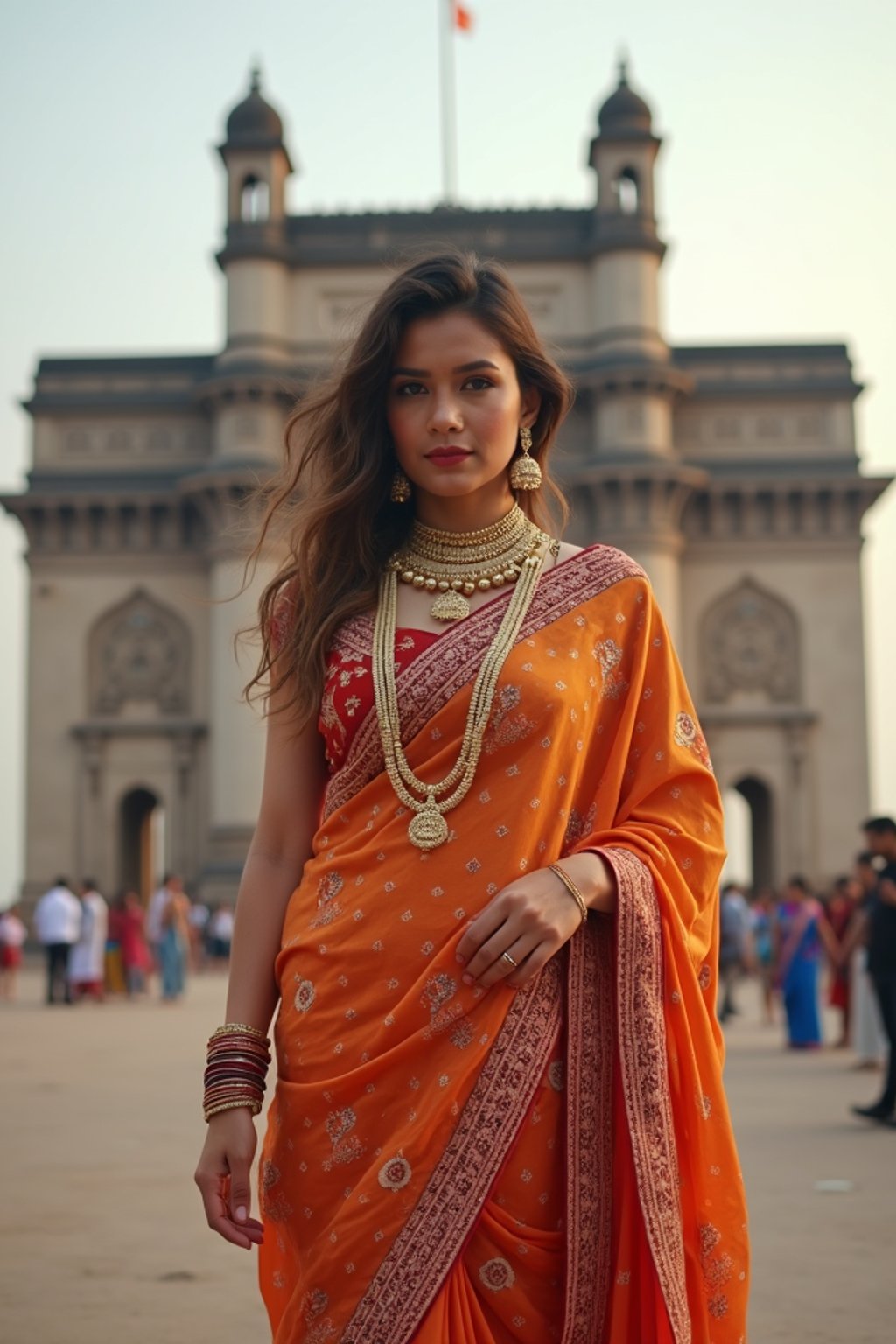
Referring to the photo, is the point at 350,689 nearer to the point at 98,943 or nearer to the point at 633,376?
the point at 98,943

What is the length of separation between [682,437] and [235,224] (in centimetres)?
995

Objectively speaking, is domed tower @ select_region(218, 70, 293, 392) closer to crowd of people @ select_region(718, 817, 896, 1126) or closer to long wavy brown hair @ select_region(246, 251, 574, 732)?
crowd of people @ select_region(718, 817, 896, 1126)

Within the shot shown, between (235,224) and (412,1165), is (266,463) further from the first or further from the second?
(412,1165)

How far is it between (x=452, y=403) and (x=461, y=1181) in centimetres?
109

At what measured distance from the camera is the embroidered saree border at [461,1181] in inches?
80.9

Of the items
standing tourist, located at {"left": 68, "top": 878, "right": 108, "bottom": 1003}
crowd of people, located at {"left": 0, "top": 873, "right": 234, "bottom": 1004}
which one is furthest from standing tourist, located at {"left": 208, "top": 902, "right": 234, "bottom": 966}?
standing tourist, located at {"left": 68, "top": 878, "right": 108, "bottom": 1003}

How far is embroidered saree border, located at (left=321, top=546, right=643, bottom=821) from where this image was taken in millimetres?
2316

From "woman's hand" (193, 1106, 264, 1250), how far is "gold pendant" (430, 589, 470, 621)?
78cm

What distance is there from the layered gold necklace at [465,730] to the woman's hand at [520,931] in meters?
0.16

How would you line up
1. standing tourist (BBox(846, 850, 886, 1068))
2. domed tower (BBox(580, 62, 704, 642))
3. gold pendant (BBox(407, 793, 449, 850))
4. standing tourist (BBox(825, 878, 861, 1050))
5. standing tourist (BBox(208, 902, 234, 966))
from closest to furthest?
1. gold pendant (BBox(407, 793, 449, 850))
2. standing tourist (BBox(846, 850, 886, 1068))
3. standing tourist (BBox(825, 878, 861, 1050))
4. standing tourist (BBox(208, 902, 234, 966))
5. domed tower (BBox(580, 62, 704, 642))

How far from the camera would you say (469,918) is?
2148 millimetres

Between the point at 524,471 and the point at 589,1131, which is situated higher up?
the point at 524,471

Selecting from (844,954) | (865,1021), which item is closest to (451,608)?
(865,1021)

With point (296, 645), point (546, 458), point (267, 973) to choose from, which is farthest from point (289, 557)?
point (267, 973)
